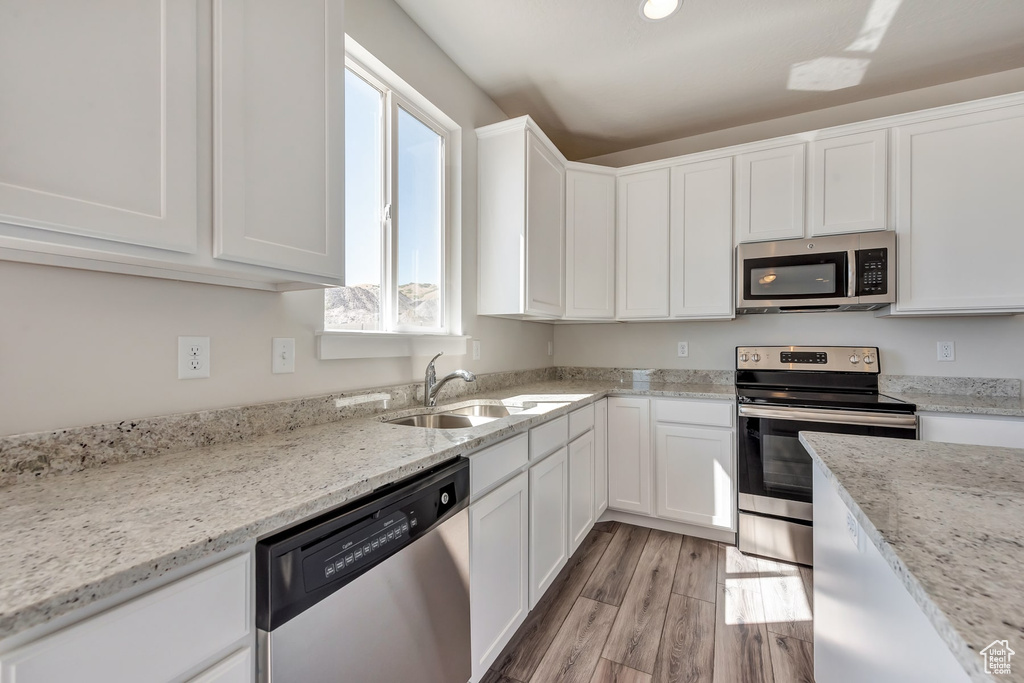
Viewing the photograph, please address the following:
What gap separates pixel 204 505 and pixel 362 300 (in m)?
1.13

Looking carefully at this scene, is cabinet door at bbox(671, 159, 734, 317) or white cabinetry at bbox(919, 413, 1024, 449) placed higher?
cabinet door at bbox(671, 159, 734, 317)

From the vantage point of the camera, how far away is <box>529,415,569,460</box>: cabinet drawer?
5.71ft

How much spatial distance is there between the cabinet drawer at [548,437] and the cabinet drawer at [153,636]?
3.73 ft

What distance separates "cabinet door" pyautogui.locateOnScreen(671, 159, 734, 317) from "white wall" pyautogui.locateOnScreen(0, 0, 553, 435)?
1938 mm

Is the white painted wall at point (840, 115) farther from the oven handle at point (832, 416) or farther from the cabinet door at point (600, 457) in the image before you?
the cabinet door at point (600, 457)

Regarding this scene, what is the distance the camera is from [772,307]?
2588 mm

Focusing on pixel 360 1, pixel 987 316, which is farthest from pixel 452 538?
pixel 987 316

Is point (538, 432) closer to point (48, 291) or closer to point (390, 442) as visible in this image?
point (390, 442)

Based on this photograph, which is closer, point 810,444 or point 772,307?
point 810,444

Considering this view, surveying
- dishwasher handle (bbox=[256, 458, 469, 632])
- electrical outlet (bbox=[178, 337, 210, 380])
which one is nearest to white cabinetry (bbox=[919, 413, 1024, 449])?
dishwasher handle (bbox=[256, 458, 469, 632])

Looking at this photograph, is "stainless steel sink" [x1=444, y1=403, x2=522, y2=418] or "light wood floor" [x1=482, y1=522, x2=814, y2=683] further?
"stainless steel sink" [x1=444, y1=403, x2=522, y2=418]

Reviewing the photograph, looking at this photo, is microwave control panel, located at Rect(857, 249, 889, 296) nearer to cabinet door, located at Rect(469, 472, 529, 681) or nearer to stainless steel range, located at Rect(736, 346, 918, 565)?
stainless steel range, located at Rect(736, 346, 918, 565)

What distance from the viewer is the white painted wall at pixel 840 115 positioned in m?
2.46

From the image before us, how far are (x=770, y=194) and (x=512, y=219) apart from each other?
160 cm
